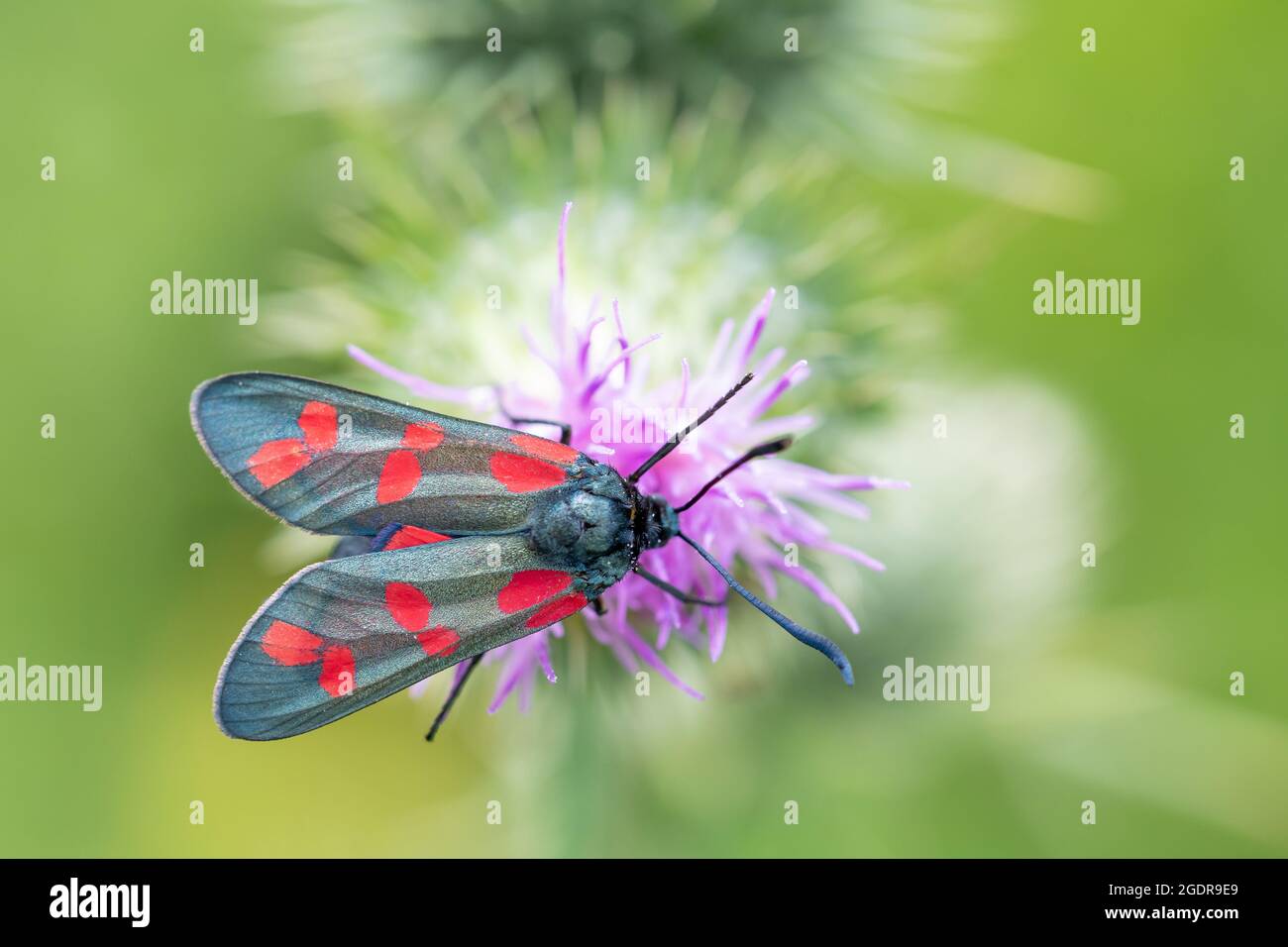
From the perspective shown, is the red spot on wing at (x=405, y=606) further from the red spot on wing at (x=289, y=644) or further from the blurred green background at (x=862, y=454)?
the blurred green background at (x=862, y=454)

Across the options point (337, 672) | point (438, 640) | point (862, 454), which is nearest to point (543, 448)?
point (438, 640)

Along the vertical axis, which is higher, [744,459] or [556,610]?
[744,459]

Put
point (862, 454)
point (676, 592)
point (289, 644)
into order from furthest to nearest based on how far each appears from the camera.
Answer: point (862, 454)
point (676, 592)
point (289, 644)

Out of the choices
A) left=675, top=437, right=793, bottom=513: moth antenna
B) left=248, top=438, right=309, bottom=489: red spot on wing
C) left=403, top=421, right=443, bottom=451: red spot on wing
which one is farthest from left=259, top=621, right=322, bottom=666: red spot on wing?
left=675, top=437, right=793, bottom=513: moth antenna

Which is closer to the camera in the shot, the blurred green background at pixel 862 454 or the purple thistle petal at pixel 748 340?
the purple thistle petal at pixel 748 340

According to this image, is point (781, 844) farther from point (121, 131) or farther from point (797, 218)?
point (121, 131)

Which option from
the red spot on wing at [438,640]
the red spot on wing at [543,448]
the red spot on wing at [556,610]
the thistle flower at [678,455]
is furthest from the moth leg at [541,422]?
the red spot on wing at [438,640]

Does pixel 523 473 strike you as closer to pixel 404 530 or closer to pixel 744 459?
pixel 404 530
